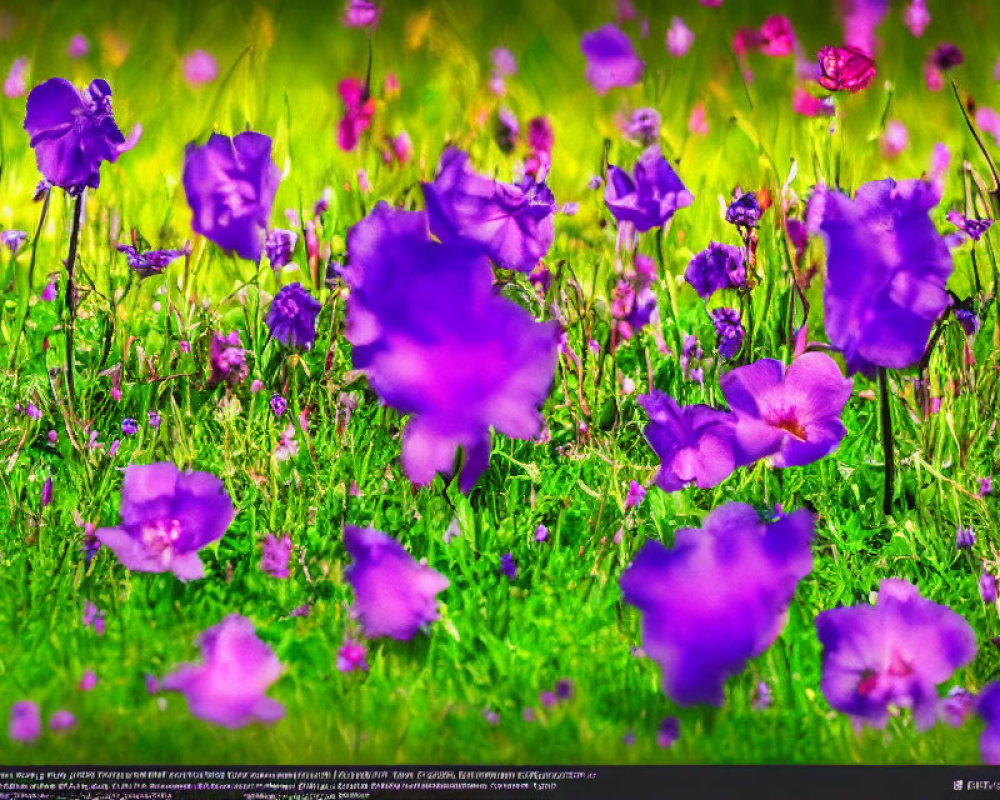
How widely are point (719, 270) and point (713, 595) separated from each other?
1.06ft

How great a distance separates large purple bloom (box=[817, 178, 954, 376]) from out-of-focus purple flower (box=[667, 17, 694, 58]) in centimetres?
21

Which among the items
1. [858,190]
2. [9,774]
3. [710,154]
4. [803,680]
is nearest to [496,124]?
[710,154]

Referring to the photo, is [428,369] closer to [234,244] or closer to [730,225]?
[234,244]

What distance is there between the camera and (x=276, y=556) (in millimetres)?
998

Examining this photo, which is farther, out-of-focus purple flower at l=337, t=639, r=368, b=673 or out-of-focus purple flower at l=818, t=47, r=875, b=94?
out-of-focus purple flower at l=818, t=47, r=875, b=94

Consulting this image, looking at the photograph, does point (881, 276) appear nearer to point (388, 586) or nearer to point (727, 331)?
point (727, 331)

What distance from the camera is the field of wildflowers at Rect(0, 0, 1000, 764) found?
966 mm

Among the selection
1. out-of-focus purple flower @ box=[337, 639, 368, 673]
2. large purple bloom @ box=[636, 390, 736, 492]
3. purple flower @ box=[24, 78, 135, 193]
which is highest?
purple flower @ box=[24, 78, 135, 193]

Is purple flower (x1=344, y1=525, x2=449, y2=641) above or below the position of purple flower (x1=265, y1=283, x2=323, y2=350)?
below

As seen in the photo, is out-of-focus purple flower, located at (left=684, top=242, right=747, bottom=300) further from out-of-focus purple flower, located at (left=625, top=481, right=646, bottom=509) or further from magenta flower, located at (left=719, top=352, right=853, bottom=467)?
out-of-focus purple flower, located at (left=625, top=481, right=646, bottom=509)

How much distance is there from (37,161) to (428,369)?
0.44 m

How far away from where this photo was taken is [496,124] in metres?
1.06

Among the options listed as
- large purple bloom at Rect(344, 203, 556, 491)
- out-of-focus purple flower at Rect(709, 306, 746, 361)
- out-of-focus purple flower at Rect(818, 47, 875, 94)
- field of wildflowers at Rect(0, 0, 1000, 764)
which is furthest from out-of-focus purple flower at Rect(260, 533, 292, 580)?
out-of-focus purple flower at Rect(818, 47, 875, 94)

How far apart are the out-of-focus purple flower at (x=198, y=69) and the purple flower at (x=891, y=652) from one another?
0.78 metres
